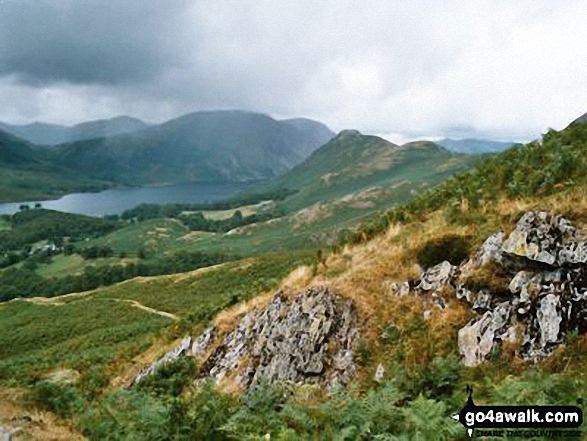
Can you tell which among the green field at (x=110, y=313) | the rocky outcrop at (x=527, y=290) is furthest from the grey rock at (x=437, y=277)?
the green field at (x=110, y=313)

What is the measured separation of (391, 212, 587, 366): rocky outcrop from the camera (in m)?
12.6

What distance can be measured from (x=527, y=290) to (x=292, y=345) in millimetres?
7817

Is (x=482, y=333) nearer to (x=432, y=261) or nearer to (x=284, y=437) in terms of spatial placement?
(x=432, y=261)

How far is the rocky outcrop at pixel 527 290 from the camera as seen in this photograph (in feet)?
41.4

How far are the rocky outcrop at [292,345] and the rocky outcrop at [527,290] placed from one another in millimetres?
3028

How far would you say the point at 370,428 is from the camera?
8.94m

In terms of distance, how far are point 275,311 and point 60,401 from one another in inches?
369

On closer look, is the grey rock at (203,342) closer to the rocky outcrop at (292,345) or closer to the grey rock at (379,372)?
the rocky outcrop at (292,345)

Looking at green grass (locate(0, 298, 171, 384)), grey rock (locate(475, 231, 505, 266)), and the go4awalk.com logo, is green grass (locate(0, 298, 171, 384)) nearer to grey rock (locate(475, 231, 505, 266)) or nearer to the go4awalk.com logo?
Answer: grey rock (locate(475, 231, 505, 266))

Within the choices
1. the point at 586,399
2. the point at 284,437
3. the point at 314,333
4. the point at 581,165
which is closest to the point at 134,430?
the point at 284,437

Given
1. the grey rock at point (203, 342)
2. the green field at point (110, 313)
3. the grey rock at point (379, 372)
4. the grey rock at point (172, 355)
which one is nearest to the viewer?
the grey rock at point (379, 372)

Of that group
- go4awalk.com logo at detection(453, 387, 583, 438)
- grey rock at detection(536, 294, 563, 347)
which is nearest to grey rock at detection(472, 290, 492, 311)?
grey rock at detection(536, 294, 563, 347)

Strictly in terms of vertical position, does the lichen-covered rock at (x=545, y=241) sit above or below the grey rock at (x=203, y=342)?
above

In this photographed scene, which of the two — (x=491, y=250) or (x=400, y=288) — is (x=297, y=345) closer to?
(x=400, y=288)
